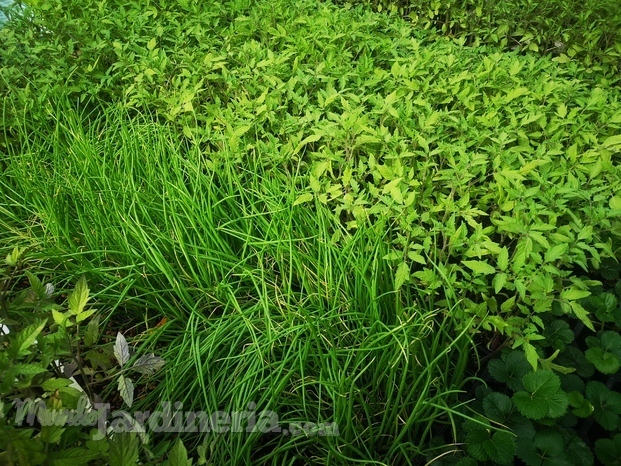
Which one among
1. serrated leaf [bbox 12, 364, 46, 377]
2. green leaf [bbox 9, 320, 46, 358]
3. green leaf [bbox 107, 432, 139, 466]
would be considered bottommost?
green leaf [bbox 107, 432, 139, 466]

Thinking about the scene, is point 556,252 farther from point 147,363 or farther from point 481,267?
point 147,363

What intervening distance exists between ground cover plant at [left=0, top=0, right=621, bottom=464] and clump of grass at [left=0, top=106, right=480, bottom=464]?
0.05 ft

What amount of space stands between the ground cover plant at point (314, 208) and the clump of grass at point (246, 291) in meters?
0.01

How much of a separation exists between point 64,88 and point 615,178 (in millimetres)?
3029

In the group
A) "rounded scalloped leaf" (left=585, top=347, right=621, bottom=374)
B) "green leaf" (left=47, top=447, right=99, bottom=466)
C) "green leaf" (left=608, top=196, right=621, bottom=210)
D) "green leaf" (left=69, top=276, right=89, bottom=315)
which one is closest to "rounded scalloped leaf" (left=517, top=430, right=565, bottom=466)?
"rounded scalloped leaf" (left=585, top=347, right=621, bottom=374)

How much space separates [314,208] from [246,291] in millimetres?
538

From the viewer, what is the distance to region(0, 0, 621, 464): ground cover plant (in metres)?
1.93

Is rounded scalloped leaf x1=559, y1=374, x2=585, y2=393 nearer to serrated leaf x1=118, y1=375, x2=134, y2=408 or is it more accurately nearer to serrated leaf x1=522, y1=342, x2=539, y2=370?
serrated leaf x1=522, y1=342, x2=539, y2=370

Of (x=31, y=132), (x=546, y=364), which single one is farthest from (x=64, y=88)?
(x=546, y=364)

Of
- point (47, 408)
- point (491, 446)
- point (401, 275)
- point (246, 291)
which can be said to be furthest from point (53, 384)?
point (491, 446)

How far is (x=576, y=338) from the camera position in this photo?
7.34ft

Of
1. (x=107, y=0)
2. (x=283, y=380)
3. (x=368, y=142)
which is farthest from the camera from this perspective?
(x=107, y=0)

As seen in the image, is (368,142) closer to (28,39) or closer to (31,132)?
(31,132)

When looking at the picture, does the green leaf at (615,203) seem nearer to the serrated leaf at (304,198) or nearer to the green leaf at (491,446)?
the green leaf at (491,446)
